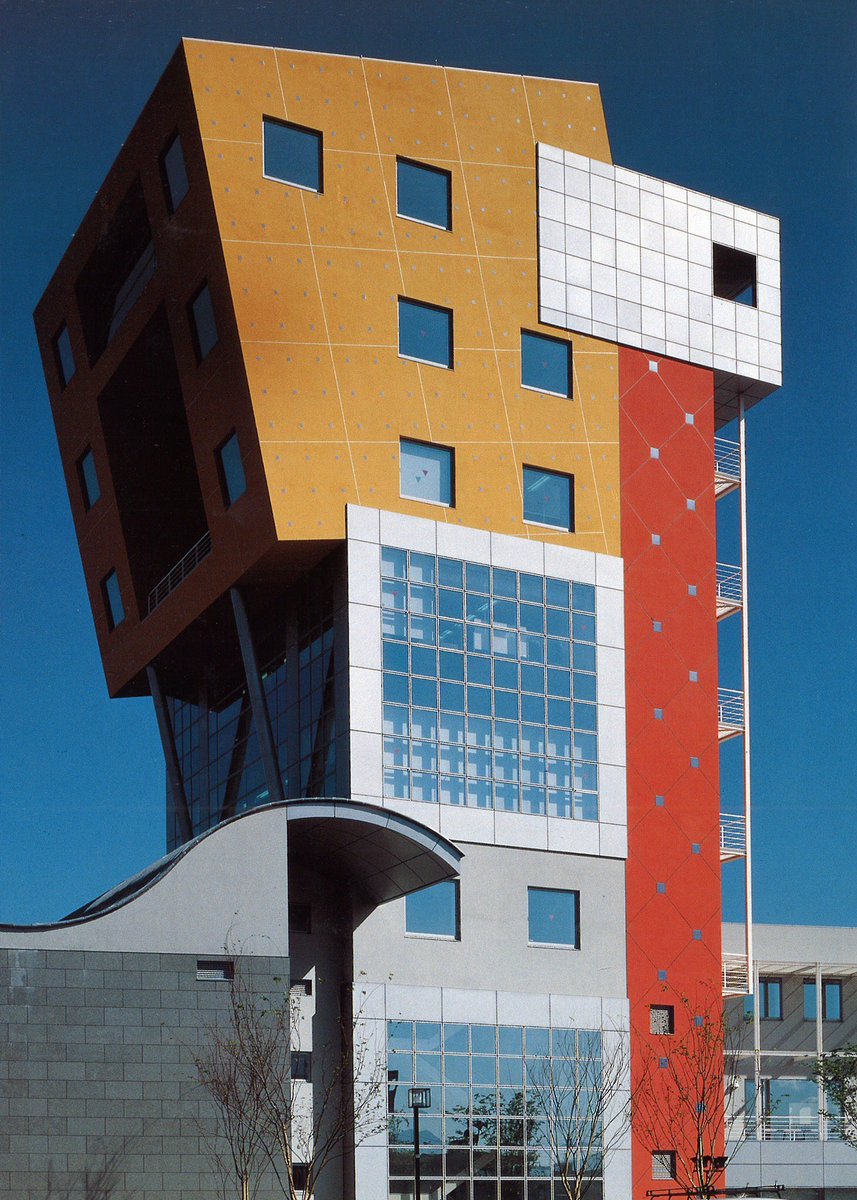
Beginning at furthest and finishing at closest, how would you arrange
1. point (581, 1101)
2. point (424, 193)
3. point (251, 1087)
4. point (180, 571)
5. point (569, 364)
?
point (180, 571) < point (569, 364) < point (424, 193) < point (581, 1101) < point (251, 1087)

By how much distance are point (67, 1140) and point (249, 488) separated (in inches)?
647

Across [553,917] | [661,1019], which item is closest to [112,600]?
[553,917]

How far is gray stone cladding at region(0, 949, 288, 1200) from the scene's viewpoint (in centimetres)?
3136

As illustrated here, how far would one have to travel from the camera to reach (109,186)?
48.1 metres

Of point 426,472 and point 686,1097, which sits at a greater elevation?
point 426,472

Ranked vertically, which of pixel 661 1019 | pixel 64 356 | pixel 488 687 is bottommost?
pixel 661 1019

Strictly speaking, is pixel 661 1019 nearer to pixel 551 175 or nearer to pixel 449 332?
pixel 449 332

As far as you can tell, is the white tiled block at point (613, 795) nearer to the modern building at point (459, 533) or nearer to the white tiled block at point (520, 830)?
the modern building at point (459, 533)

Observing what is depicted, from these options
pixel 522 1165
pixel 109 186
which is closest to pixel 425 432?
pixel 109 186

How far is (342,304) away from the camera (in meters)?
42.8

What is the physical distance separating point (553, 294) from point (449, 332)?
3.57 meters

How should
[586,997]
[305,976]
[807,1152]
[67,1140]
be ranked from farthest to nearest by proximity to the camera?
[807,1152] → [586,997] → [305,976] → [67,1140]

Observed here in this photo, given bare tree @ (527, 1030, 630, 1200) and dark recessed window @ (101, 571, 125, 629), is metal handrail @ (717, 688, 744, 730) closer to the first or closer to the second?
bare tree @ (527, 1030, 630, 1200)

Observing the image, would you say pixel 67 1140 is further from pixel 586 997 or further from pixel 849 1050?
pixel 849 1050
